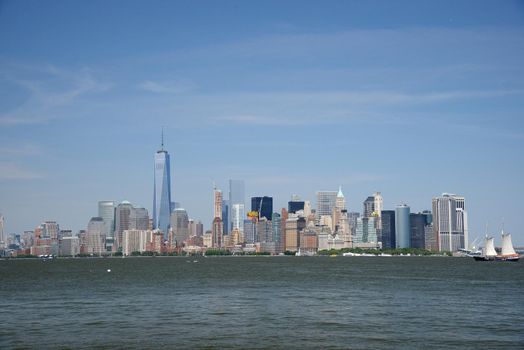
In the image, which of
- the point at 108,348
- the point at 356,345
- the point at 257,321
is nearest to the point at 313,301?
the point at 257,321

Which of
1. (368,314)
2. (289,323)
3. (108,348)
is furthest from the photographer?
(368,314)

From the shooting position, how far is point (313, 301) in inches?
2906

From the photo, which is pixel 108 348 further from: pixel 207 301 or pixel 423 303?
pixel 423 303

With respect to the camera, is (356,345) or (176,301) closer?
(356,345)

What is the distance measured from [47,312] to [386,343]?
35536mm

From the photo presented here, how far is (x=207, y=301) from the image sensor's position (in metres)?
75.1

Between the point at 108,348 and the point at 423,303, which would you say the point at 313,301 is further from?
the point at 108,348

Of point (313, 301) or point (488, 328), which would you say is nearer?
point (488, 328)

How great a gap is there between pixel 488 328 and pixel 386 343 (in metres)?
12.0

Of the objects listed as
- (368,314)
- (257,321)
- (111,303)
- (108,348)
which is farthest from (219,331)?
(111,303)

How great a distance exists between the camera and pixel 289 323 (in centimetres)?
5488

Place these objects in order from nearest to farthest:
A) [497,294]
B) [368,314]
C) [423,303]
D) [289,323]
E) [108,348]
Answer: [108,348] < [289,323] < [368,314] < [423,303] < [497,294]

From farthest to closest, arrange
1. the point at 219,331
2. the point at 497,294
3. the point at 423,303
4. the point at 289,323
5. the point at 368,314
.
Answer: the point at 497,294, the point at 423,303, the point at 368,314, the point at 289,323, the point at 219,331

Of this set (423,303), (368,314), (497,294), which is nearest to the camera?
(368,314)
